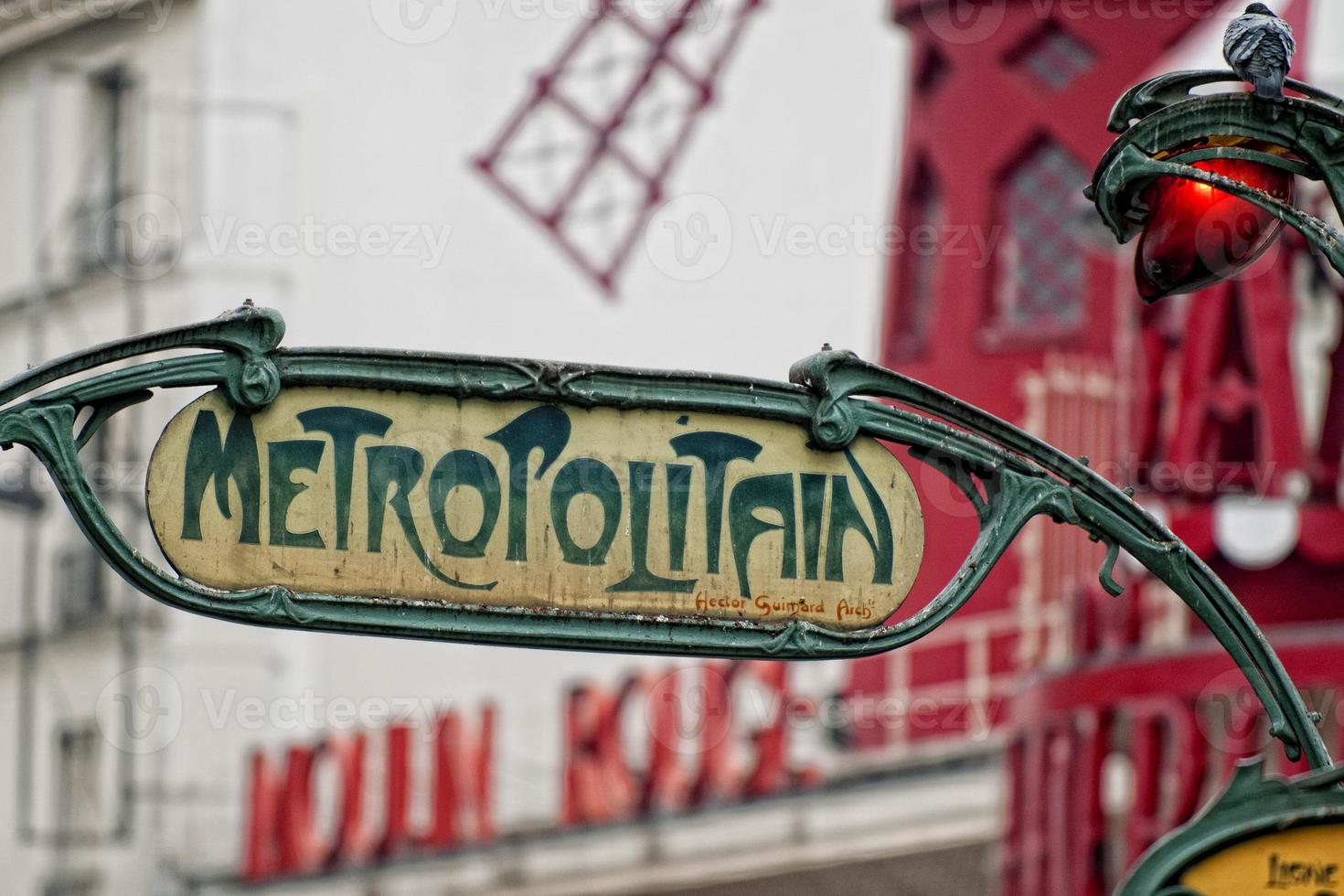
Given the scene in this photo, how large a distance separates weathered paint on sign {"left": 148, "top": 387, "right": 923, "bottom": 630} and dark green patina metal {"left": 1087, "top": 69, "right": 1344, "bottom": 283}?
54 centimetres

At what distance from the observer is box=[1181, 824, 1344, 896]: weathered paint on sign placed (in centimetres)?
366

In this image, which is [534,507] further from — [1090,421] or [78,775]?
[78,775]

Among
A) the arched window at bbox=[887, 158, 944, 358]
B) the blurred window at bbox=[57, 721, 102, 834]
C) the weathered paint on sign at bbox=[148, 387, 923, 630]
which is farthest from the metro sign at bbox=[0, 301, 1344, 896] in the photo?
the blurred window at bbox=[57, 721, 102, 834]

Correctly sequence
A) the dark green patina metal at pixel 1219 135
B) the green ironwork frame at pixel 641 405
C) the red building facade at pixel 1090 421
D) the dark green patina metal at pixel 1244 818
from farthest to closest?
the red building facade at pixel 1090 421 → the dark green patina metal at pixel 1219 135 → the dark green patina metal at pixel 1244 818 → the green ironwork frame at pixel 641 405

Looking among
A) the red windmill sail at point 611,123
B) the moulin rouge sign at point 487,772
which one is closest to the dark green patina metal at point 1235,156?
the moulin rouge sign at point 487,772

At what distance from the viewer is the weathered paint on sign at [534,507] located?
11.5 ft

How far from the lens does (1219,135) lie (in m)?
3.87

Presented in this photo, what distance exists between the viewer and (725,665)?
50.2 ft

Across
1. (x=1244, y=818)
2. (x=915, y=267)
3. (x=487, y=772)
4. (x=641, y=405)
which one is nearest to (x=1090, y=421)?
(x=915, y=267)

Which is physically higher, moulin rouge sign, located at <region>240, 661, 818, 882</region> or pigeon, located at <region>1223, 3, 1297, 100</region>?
pigeon, located at <region>1223, 3, 1297, 100</region>

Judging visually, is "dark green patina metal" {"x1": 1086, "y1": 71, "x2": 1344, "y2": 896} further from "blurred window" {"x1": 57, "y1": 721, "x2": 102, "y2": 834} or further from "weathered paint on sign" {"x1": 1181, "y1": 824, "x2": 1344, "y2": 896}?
"blurred window" {"x1": 57, "y1": 721, "x2": 102, "y2": 834}

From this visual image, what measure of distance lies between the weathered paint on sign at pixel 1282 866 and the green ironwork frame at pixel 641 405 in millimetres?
103

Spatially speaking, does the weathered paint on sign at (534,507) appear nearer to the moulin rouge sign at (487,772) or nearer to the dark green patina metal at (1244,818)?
the dark green patina metal at (1244,818)

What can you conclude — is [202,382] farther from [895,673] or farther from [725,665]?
[725,665]
